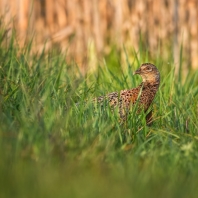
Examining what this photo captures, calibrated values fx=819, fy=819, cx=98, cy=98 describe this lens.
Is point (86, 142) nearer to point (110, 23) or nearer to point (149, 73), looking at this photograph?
point (149, 73)

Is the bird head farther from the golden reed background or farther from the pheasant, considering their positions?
the golden reed background

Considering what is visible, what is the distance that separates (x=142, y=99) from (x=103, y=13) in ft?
17.2

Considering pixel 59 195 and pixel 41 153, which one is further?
pixel 41 153

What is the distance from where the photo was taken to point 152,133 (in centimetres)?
549

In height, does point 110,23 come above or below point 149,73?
below

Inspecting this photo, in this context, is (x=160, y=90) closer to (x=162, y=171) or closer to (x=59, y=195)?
(x=162, y=171)

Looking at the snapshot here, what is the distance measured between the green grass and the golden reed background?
148 inches

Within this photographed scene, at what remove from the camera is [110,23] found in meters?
11.2

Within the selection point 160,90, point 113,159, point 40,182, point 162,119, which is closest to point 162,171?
point 113,159

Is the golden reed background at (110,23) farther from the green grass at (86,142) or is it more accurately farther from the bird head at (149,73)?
the green grass at (86,142)

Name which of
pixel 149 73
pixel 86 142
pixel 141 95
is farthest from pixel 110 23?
pixel 86 142

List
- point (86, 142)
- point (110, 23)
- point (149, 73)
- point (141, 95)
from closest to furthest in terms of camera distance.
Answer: point (86, 142)
point (141, 95)
point (149, 73)
point (110, 23)

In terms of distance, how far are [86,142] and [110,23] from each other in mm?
6841

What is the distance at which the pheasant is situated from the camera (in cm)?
584
